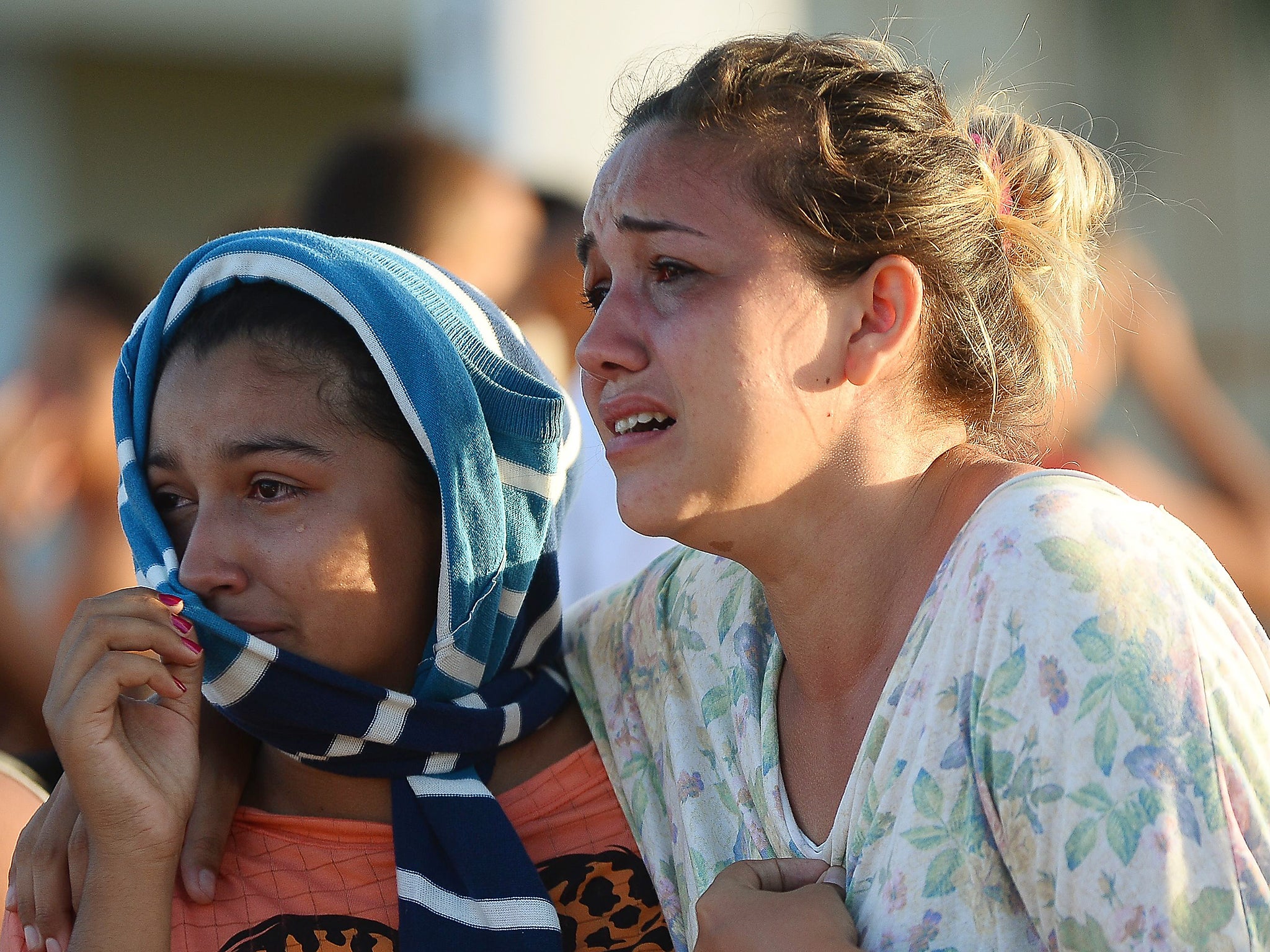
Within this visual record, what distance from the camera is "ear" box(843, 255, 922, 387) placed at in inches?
68.9

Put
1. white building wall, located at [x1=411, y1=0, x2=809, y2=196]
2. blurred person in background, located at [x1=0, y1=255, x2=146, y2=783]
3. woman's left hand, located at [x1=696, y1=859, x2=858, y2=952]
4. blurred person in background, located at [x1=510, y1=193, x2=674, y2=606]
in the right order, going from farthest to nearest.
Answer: white building wall, located at [x1=411, y1=0, x2=809, y2=196]
blurred person in background, located at [x1=0, y1=255, x2=146, y2=783]
blurred person in background, located at [x1=510, y1=193, x2=674, y2=606]
woman's left hand, located at [x1=696, y1=859, x2=858, y2=952]

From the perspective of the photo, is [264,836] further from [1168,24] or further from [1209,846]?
[1168,24]

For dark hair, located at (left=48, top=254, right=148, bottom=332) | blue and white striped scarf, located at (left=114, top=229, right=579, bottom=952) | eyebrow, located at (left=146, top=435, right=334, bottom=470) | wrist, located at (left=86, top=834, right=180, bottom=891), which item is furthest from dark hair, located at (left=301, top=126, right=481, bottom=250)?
wrist, located at (left=86, top=834, right=180, bottom=891)

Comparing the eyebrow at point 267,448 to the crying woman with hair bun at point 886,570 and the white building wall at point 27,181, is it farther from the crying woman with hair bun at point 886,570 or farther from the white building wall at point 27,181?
the white building wall at point 27,181

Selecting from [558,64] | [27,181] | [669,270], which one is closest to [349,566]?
[669,270]

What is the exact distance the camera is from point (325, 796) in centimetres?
202

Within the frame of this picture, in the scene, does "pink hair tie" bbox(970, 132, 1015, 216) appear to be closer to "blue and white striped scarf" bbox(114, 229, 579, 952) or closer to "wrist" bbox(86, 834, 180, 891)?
"blue and white striped scarf" bbox(114, 229, 579, 952)

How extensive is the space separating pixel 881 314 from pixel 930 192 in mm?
174

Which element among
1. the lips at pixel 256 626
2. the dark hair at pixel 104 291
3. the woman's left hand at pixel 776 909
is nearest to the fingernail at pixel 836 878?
the woman's left hand at pixel 776 909

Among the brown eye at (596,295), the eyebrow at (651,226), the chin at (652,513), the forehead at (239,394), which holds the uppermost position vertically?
the eyebrow at (651,226)

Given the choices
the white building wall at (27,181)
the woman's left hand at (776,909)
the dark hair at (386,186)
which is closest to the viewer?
the woman's left hand at (776,909)

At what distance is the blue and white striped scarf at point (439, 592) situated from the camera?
6.10 feet

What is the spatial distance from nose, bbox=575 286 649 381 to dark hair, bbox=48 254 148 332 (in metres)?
2.82

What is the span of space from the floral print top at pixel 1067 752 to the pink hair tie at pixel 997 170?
490mm
